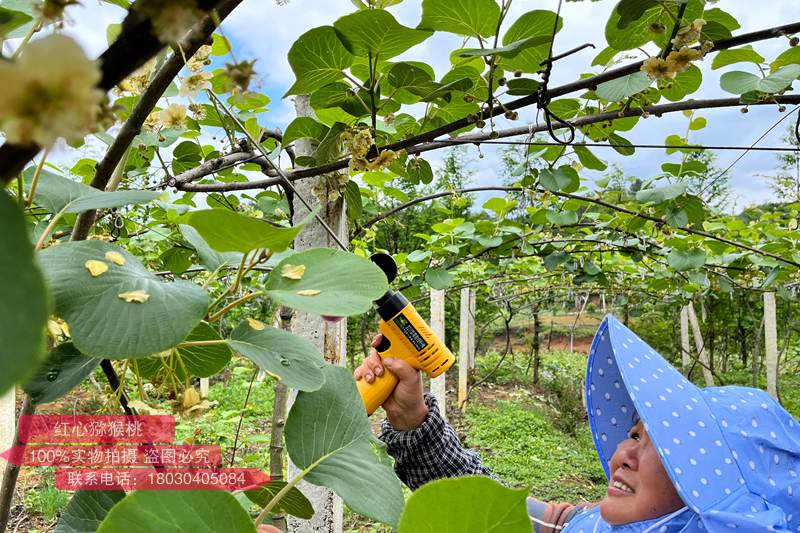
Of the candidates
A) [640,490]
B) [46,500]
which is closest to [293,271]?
[640,490]

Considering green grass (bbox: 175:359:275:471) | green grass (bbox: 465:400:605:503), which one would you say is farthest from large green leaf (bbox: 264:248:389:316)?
green grass (bbox: 465:400:605:503)

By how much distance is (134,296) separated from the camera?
238 mm

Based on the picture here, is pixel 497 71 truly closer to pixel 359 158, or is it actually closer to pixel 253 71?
pixel 359 158

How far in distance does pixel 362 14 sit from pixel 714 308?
727cm

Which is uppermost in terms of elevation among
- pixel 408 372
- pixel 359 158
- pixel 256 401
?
pixel 359 158

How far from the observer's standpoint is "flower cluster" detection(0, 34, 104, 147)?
11cm

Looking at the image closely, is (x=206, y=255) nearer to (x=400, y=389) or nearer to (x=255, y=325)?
(x=255, y=325)

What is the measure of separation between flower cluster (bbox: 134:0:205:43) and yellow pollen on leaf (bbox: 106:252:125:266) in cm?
17

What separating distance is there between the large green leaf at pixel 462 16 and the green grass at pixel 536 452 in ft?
11.6

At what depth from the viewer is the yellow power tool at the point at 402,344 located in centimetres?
86

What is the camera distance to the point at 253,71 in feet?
0.66

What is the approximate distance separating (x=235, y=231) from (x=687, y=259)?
2244 mm

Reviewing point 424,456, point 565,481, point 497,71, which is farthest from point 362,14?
point 565,481

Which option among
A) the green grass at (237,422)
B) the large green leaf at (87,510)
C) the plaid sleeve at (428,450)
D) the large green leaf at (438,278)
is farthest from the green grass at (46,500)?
the large green leaf at (87,510)
